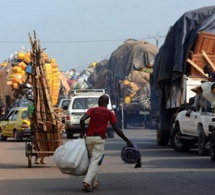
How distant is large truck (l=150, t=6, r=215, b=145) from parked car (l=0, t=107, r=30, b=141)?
6760mm

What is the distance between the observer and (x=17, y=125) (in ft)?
106

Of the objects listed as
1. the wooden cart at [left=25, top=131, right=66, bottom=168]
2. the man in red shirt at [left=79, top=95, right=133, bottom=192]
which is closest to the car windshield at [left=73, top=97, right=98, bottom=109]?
the wooden cart at [left=25, top=131, right=66, bottom=168]

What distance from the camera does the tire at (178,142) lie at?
23.7 metres

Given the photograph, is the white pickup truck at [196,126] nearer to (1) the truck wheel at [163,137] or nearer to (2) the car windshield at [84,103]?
(1) the truck wheel at [163,137]

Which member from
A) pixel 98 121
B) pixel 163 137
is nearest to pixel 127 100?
pixel 163 137

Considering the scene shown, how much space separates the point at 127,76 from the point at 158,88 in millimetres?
21870

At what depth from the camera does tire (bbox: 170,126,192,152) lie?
77.6 feet

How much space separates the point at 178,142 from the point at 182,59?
252cm

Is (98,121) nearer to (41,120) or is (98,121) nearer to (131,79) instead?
(41,120)

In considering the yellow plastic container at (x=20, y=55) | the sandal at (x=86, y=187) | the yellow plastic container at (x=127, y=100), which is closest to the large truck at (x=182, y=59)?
the sandal at (x=86, y=187)

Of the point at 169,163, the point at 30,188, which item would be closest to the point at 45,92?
the point at 169,163

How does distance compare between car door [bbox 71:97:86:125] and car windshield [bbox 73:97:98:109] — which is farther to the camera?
car windshield [bbox 73:97:98:109]

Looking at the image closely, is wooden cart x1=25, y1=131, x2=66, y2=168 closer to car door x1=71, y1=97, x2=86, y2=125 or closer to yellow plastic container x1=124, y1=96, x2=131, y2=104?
car door x1=71, y1=97, x2=86, y2=125

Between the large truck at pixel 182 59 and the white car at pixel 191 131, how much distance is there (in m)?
0.90
